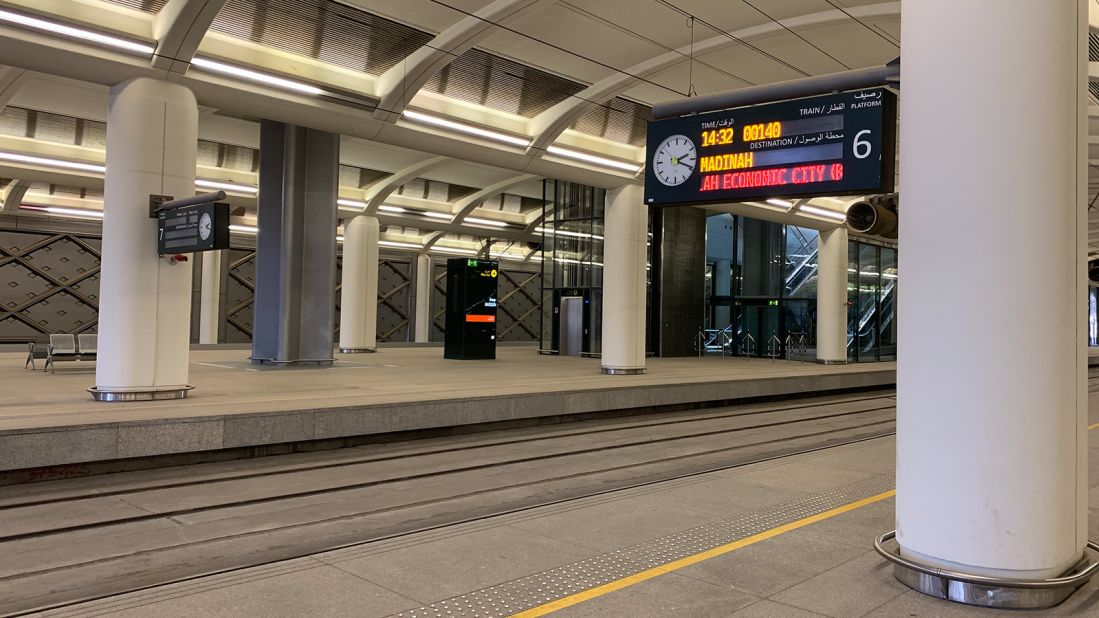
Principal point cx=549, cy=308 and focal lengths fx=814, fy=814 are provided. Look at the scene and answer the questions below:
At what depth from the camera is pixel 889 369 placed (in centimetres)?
2495

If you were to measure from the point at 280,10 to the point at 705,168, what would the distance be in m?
6.89

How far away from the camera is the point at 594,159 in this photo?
17406 millimetres

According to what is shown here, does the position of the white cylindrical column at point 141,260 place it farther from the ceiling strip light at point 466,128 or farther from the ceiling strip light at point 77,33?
the ceiling strip light at point 466,128

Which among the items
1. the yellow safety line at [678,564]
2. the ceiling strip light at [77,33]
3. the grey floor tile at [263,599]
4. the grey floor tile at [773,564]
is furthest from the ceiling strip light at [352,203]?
the grey floor tile at [773,564]

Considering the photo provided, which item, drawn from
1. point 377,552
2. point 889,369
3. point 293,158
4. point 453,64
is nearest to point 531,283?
point 889,369

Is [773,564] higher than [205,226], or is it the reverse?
[205,226]

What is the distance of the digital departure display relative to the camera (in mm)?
7785

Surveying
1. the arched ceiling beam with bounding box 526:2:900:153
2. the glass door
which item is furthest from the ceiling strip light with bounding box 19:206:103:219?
the glass door

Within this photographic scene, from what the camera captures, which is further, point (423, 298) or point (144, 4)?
point (423, 298)

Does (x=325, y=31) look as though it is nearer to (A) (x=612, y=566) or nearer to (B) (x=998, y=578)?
(A) (x=612, y=566)

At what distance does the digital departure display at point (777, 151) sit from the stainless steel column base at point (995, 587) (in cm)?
420

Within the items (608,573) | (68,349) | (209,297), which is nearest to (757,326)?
(209,297)

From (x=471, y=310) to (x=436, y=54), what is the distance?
11.2m

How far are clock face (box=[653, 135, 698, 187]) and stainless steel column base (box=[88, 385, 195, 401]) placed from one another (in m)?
7.01
